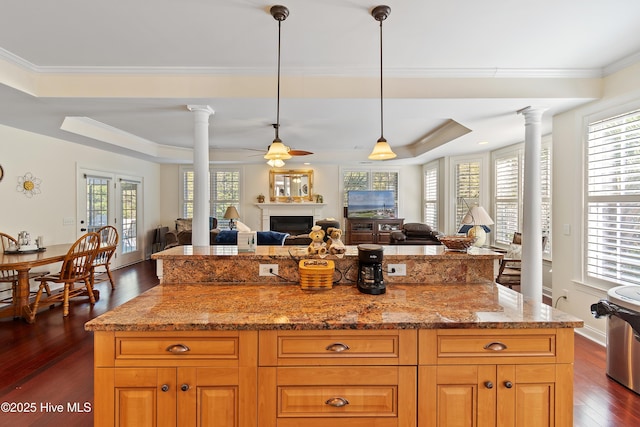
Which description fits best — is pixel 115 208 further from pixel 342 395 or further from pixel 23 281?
pixel 342 395

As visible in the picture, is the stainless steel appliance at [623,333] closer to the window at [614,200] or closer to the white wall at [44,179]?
the window at [614,200]

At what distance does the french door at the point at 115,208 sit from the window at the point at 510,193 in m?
7.24

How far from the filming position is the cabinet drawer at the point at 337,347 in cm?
126

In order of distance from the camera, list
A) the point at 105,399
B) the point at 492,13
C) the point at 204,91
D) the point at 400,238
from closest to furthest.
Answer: the point at 105,399, the point at 492,13, the point at 204,91, the point at 400,238

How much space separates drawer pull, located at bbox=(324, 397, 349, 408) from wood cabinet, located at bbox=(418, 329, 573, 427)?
317mm

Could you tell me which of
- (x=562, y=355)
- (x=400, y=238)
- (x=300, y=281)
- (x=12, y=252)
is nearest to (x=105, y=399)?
(x=300, y=281)

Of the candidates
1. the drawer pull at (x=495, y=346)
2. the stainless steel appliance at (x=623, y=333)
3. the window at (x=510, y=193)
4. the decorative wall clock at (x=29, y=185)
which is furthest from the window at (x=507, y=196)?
the decorative wall clock at (x=29, y=185)

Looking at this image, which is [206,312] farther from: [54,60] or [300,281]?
[54,60]

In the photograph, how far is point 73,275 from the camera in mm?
3748

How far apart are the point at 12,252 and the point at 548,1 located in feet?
18.8

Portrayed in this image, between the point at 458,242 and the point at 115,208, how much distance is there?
20.8ft

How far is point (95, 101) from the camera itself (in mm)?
2951

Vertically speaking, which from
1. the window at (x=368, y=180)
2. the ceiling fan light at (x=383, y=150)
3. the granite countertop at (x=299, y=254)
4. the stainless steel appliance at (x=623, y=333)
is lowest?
the stainless steel appliance at (x=623, y=333)

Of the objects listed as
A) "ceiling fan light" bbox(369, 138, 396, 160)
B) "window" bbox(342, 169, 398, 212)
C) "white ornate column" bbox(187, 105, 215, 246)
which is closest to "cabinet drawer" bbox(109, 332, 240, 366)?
"ceiling fan light" bbox(369, 138, 396, 160)
